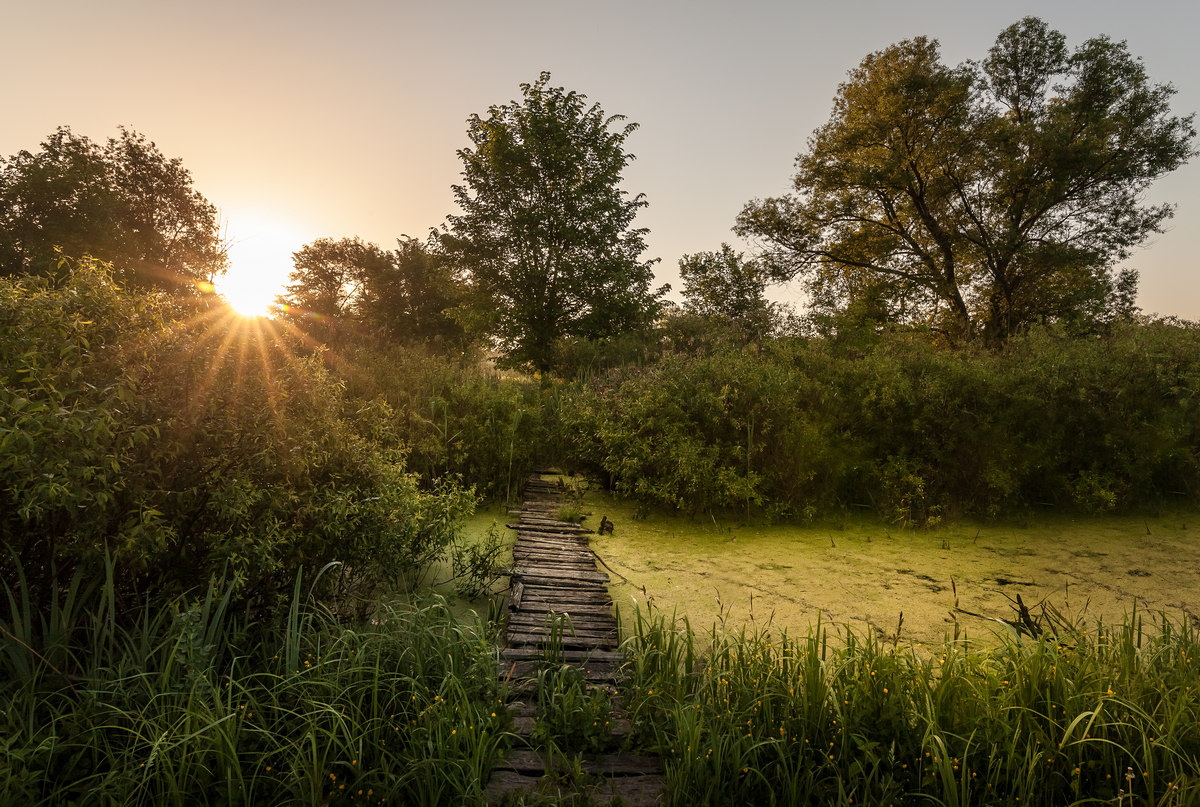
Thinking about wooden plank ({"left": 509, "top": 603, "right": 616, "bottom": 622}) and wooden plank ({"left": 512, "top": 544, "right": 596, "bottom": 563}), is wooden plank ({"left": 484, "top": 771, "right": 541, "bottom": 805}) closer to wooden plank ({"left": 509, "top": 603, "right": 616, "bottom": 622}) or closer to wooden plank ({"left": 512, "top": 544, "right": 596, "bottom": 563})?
wooden plank ({"left": 509, "top": 603, "right": 616, "bottom": 622})

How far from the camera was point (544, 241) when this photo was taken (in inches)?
773

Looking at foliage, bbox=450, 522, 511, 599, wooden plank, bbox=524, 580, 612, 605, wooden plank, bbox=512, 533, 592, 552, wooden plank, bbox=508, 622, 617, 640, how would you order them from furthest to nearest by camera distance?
wooden plank, bbox=512, 533, 592, 552 → foliage, bbox=450, 522, 511, 599 → wooden plank, bbox=524, 580, 612, 605 → wooden plank, bbox=508, 622, 617, 640

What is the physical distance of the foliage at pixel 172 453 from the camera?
2.04m

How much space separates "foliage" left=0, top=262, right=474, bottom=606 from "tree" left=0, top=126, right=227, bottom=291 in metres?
17.0

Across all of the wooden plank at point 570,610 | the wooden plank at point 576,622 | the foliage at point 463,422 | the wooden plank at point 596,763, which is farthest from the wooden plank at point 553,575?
the foliage at point 463,422

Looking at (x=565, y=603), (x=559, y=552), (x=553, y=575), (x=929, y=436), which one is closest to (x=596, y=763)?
(x=565, y=603)

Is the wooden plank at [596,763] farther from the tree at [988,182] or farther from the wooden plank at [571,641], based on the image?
the tree at [988,182]

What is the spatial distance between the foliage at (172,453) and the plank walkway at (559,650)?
3.14 ft

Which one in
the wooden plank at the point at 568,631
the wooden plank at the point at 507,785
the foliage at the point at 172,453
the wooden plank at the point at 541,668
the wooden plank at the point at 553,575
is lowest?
the wooden plank at the point at 507,785

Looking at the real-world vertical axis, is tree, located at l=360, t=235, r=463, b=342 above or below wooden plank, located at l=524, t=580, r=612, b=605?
above

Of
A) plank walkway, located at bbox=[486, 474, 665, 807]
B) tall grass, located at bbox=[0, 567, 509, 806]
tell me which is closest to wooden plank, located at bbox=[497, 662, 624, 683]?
plank walkway, located at bbox=[486, 474, 665, 807]

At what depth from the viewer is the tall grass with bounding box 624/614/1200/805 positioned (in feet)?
7.27

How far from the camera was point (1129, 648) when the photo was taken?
2725 mm

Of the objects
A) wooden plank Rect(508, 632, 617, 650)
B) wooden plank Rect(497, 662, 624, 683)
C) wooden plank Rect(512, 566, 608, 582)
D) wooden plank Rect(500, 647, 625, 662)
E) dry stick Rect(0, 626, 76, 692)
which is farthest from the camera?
wooden plank Rect(512, 566, 608, 582)
